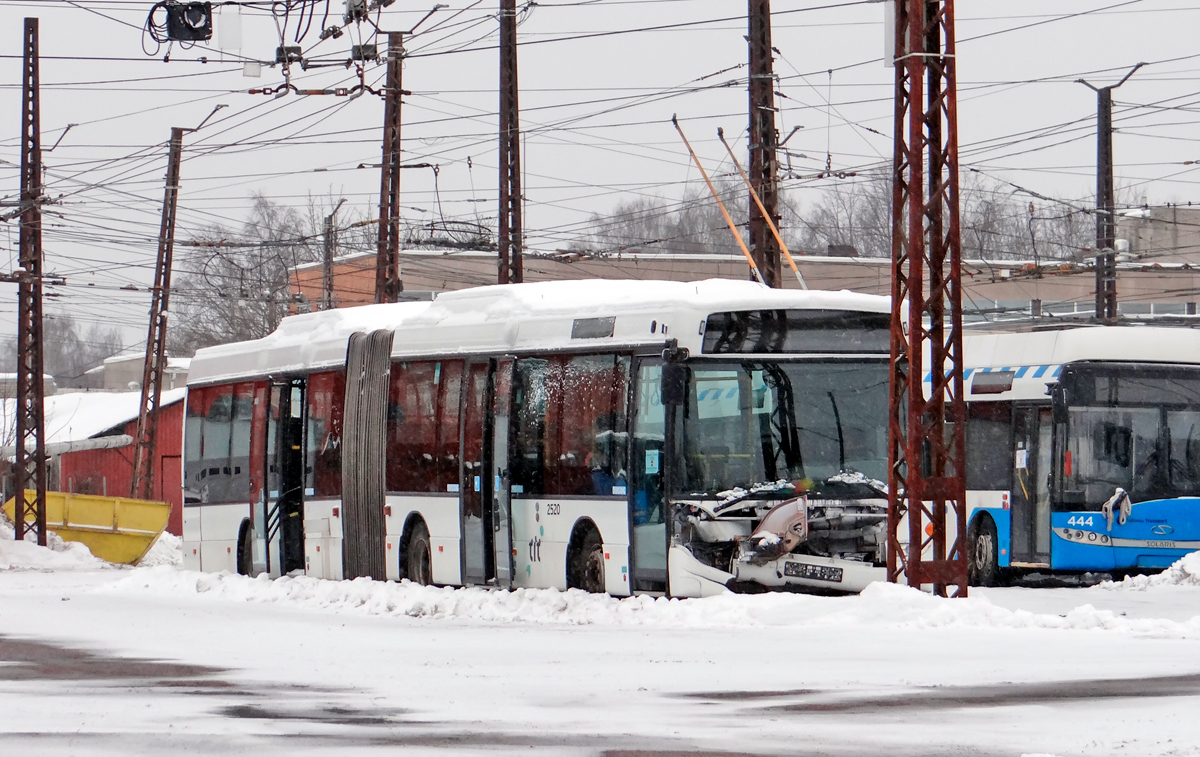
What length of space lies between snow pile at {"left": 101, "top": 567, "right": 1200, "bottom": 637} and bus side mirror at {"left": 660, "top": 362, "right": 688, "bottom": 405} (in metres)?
1.71

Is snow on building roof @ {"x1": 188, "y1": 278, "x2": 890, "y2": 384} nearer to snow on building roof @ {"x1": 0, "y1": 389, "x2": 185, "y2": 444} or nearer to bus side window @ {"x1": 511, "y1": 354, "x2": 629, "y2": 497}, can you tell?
bus side window @ {"x1": 511, "y1": 354, "x2": 629, "y2": 497}

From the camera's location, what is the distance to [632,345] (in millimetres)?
17516

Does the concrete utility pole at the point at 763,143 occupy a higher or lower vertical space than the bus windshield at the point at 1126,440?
higher

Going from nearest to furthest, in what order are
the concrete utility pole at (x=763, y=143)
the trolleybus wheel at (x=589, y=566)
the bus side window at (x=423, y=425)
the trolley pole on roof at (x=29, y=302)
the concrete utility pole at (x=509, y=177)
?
1. the trolleybus wheel at (x=589, y=566)
2. the bus side window at (x=423, y=425)
3. the concrete utility pole at (x=763, y=143)
4. the concrete utility pole at (x=509, y=177)
5. the trolley pole on roof at (x=29, y=302)

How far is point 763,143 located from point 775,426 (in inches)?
301

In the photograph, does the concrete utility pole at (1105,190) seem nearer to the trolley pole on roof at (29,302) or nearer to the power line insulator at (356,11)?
the power line insulator at (356,11)

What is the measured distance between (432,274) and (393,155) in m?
34.8

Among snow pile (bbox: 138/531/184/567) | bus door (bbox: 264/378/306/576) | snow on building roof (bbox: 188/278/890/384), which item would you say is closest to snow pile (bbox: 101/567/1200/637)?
snow on building roof (bbox: 188/278/890/384)

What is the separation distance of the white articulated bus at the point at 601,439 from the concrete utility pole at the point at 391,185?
8.21 metres

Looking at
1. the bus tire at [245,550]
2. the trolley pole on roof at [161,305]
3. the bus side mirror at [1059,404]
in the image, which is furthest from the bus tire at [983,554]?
the trolley pole on roof at [161,305]

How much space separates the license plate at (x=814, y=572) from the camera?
1642 cm

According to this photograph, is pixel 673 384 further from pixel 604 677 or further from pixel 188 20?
pixel 188 20

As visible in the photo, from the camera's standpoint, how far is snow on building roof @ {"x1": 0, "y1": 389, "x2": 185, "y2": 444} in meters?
62.6

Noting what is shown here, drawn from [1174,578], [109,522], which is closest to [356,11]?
[1174,578]
